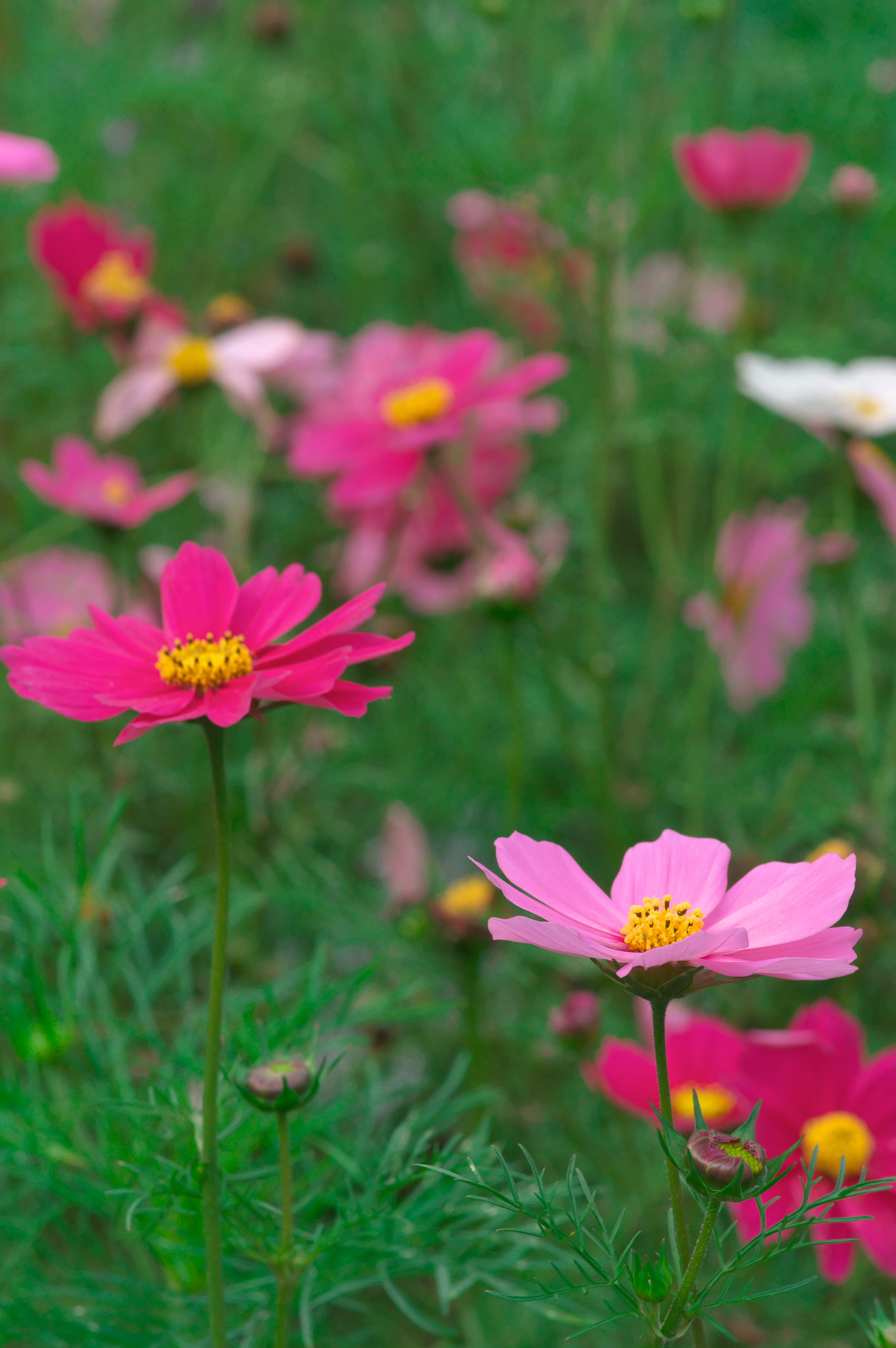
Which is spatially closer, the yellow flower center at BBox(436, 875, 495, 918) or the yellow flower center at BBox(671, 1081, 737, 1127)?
the yellow flower center at BBox(671, 1081, 737, 1127)

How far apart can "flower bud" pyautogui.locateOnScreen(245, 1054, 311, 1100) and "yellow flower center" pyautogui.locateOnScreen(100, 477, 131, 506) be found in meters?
0.43

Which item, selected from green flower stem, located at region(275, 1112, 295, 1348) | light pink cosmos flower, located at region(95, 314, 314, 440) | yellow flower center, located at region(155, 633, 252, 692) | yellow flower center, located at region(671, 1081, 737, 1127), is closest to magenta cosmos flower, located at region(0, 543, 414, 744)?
yellow flower center, located at region(155, 633, 252, 692)

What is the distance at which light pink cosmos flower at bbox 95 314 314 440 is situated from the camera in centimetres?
77

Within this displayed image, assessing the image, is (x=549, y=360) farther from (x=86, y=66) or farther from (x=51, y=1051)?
(x=86, y=66)

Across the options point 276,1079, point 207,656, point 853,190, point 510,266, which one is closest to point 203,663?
point 207,656

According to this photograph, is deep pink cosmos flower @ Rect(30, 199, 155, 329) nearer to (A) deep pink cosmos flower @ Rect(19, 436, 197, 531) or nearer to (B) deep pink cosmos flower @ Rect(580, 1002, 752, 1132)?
(A) deep pink cosmos flower @ Rect(19, 436, 197, 531)

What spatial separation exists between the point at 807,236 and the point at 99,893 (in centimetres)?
86

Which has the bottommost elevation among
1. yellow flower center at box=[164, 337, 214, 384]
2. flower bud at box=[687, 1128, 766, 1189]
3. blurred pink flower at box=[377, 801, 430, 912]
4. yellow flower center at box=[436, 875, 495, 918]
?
blurred pink flower at box=[377, 801, 430, 912]

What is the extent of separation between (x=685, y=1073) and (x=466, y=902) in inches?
4.9

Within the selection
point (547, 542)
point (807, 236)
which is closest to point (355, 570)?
point (547, 542)

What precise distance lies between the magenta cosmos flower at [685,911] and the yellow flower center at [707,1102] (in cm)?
14

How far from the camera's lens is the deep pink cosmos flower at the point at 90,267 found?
82cm

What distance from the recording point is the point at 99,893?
0.49 metres

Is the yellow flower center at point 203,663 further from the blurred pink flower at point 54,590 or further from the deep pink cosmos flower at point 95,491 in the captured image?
the blurred pink flower at point 54,590
